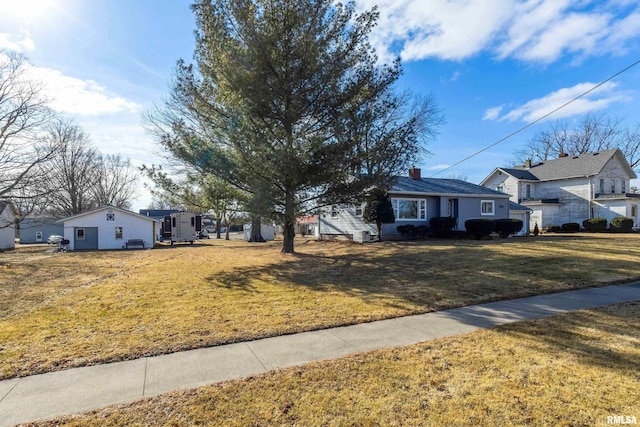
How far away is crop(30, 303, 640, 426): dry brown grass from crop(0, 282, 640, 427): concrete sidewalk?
10.2 inches

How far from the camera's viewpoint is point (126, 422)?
2857 millimetres

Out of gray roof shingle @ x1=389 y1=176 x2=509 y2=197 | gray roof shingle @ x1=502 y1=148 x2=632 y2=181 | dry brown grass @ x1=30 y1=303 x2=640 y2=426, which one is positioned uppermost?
gray roof shingle @ x1=502 y1=148 x2=632 y2=181

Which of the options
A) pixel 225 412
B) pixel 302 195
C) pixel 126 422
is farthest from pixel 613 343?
pixel 302 195

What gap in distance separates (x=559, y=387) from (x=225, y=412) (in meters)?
3.28

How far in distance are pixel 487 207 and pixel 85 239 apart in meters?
30.6

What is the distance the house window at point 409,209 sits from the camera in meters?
22.0

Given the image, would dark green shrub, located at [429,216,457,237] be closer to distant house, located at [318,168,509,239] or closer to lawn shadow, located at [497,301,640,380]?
distant house, located at [318,168,509,239]

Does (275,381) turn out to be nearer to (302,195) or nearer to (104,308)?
(104,308)

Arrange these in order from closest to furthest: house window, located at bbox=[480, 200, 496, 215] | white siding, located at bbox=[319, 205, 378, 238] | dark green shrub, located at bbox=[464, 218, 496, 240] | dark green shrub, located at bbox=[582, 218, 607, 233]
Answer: dark green shrub, located at bbox=[464, 218, 496, 240]
white siding, located at bbox=[319, 205, 378, 238]
house window, located at bbox=[480, 200, 496, 215]
dark green shrub, located at bbox=[582, 218, 607, 233]

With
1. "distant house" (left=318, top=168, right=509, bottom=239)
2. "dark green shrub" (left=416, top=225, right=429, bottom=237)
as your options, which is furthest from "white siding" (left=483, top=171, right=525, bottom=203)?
"dark green shrub" (left=416, top=225, right=429, bottom=237)

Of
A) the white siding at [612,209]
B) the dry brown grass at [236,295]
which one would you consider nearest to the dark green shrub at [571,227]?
the white siding at [612,209]

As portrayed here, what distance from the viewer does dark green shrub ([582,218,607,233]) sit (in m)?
29.2

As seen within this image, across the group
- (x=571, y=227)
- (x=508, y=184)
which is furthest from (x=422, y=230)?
(x=508, y=184)

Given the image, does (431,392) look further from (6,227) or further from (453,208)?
(6,227)
